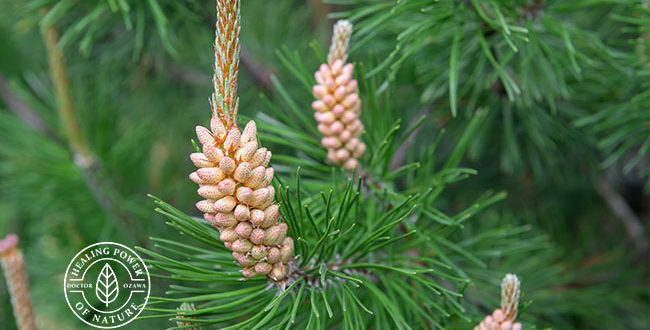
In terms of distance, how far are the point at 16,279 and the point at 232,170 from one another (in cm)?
24

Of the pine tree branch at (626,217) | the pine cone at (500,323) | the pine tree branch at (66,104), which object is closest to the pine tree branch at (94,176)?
the pine tree branch at (66,104)

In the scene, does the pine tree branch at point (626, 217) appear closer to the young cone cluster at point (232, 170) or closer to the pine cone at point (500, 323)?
the pine cone at point (500, 323)

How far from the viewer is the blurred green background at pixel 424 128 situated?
635 mm

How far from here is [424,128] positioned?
866 millimetres

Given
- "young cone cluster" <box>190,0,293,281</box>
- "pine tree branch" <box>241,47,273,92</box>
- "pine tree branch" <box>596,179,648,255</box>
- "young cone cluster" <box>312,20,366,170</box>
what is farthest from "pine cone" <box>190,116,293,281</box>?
"pine tree branch" <box>596,179,648,255</box>

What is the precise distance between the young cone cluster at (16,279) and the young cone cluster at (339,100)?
0.89 feet

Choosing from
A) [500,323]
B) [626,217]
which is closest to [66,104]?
[500,323]

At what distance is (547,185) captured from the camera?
995 millimetres

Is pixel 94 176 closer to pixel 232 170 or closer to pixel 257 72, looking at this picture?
pixel 257 72

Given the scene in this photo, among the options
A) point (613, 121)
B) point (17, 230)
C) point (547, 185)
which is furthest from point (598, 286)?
point (17, 230)

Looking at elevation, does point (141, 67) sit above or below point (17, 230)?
above

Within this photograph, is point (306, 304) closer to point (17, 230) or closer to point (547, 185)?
point (547, 185)

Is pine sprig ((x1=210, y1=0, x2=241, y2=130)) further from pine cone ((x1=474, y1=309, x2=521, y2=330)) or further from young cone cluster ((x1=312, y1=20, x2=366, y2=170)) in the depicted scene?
pine cone ((x1=474, y1=309, x2=521, y2=330))

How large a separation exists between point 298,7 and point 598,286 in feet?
2.53
